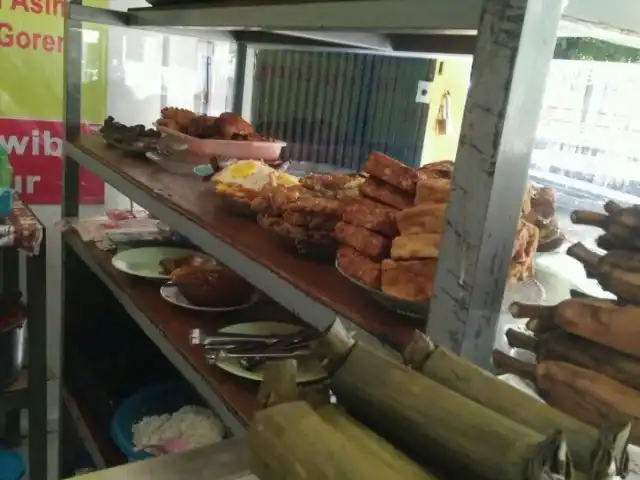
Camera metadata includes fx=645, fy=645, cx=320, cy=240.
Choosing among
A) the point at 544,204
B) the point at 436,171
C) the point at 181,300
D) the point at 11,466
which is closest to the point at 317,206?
the point at 436,171

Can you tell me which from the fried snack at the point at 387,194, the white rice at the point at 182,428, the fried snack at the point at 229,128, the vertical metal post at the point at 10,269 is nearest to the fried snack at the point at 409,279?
the fried snack at the point at 387,194

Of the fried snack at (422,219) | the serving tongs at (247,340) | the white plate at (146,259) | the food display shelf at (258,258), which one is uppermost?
the fried snack at (422,219)

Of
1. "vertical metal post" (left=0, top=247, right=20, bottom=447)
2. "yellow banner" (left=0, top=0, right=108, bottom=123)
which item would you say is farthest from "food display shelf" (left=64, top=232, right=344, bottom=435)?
"yellow banner" (left=0, top=0, right=108, bottom=123)

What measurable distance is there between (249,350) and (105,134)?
1.02 metres

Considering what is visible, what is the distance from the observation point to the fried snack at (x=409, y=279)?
692 millimetres

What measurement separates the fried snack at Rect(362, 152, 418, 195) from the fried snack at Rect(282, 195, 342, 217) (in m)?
0.16

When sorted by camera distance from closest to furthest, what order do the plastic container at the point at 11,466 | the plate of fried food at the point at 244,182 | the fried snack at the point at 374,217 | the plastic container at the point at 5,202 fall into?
the fried snack at the point at 374,217 → the plate of fried food at the point at 244,182 → the plastic container at the point at 5,202 → the plastic container at the point at 11,466

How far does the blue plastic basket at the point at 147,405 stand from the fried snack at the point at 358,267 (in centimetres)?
93

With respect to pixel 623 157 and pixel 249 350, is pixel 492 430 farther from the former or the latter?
pixel 623 157

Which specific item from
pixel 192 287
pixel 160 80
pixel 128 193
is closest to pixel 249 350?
pixel 192 287

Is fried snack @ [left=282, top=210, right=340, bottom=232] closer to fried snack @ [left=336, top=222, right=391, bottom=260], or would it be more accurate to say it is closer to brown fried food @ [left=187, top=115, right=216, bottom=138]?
fried snack @ [left=336, top=222, right=391, bottom=260]

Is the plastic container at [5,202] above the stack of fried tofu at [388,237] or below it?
below

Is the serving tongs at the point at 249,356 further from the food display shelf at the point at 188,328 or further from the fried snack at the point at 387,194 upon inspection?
the fried snack at the point at 387,194

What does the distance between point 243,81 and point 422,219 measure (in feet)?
5.50
